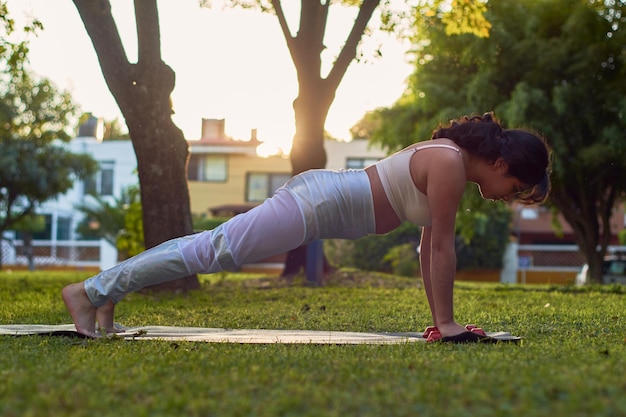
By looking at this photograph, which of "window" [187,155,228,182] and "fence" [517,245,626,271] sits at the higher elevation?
"window" [187,155,228,182]

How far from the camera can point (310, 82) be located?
1126cm

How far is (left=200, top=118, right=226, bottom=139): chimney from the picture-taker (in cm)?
4115

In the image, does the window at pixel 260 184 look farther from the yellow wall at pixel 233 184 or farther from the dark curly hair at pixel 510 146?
the dark curly hair at pixel 510 146

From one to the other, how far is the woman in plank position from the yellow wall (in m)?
33.1

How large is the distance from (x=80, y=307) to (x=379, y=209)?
5.02 feet

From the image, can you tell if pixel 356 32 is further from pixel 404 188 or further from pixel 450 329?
pixel 450 329

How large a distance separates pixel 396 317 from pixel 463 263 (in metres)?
23.4

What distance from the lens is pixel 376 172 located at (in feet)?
13.5

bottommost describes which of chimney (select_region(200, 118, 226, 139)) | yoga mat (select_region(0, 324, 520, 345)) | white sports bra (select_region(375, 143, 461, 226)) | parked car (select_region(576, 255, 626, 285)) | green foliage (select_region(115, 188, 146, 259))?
parked car (select_region(576, 255, 626, 285))

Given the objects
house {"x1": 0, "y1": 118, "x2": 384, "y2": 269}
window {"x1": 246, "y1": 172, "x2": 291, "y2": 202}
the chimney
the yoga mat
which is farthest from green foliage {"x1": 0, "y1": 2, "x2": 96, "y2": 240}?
the yoga mat

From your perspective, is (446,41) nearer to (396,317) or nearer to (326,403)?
(396,317)

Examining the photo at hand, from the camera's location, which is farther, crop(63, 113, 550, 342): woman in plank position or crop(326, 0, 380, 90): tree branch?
crop(326, 0, 380, 90): tree branch

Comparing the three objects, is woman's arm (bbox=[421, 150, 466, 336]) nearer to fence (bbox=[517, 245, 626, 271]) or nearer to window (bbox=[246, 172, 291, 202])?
fence (bbox=[517, 245, 626, 271])

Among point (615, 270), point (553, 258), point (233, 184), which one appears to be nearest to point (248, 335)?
point (615, 270)
